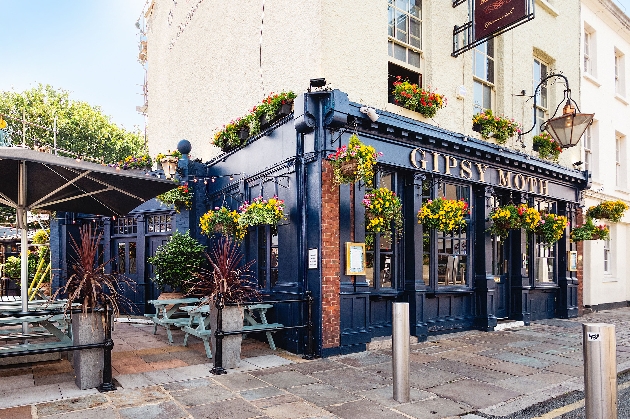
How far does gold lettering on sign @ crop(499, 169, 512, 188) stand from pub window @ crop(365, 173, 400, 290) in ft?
11.4


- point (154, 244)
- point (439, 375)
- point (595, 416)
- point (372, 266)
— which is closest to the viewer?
point (595, 416)

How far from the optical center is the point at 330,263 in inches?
300

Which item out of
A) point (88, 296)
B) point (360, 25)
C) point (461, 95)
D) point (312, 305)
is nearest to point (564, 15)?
point (461, 95)

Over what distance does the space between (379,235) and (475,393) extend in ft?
11.6

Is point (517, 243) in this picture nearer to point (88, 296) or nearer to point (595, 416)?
point (595, 416)

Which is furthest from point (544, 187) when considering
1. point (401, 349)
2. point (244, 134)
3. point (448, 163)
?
point (401, 349)

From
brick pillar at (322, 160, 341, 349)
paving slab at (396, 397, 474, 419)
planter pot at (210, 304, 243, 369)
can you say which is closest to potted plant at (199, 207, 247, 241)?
brick pillar at (322, 160, 341, 349)

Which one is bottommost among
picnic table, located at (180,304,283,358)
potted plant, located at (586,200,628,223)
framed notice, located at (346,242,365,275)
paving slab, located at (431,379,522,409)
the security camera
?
paving slab, located at (431,379,522,409)

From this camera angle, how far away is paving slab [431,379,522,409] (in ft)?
17.6

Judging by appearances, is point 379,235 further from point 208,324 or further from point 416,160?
point 208,324

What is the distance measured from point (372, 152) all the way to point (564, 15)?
414 inches

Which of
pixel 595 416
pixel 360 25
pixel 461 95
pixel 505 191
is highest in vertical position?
pixel 360 25

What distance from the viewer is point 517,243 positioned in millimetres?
11672

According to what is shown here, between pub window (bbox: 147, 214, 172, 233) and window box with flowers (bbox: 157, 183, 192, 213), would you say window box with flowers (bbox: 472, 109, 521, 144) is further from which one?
pub window (bbox: 147, 214, 172, 233)
